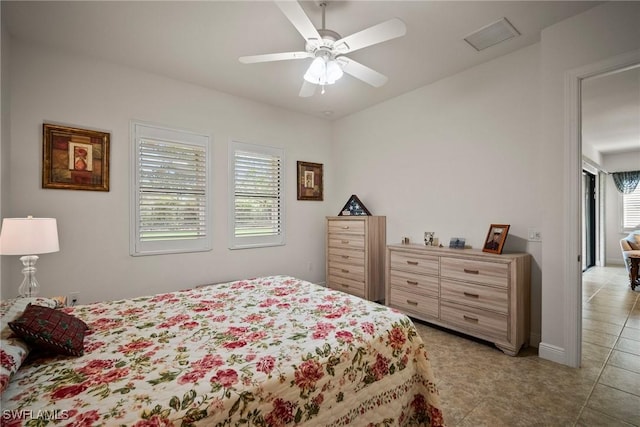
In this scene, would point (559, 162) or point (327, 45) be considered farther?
point (559, 162)

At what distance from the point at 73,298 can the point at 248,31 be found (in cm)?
301

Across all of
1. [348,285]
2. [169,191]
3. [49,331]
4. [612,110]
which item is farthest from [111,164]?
[612,110]

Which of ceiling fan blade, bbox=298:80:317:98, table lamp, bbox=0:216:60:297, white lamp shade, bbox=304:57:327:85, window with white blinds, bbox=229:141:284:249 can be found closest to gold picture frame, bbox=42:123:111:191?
table lamp, bbox=0:216:60:297

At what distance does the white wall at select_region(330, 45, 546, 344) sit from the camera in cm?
279

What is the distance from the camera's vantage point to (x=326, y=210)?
487 cm

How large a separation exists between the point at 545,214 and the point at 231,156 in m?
3.51

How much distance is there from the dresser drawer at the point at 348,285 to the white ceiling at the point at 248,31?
2.67 meters

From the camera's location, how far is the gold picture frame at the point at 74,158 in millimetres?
2691

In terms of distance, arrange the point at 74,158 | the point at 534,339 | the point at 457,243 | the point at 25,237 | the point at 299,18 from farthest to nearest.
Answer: the point at 457,243 < the point at 74,158 < the point at 534,339 < the point at 25,237 < the point at 299,18

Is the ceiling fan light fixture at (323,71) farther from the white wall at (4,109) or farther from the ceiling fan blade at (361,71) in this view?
the white wall at (4,109)

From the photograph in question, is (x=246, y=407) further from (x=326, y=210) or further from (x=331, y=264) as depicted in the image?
(x=326, y=210)

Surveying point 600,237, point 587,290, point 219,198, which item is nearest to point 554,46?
point 219,198

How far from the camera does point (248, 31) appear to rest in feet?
8.10

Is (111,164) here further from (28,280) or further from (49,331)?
(49,331)
